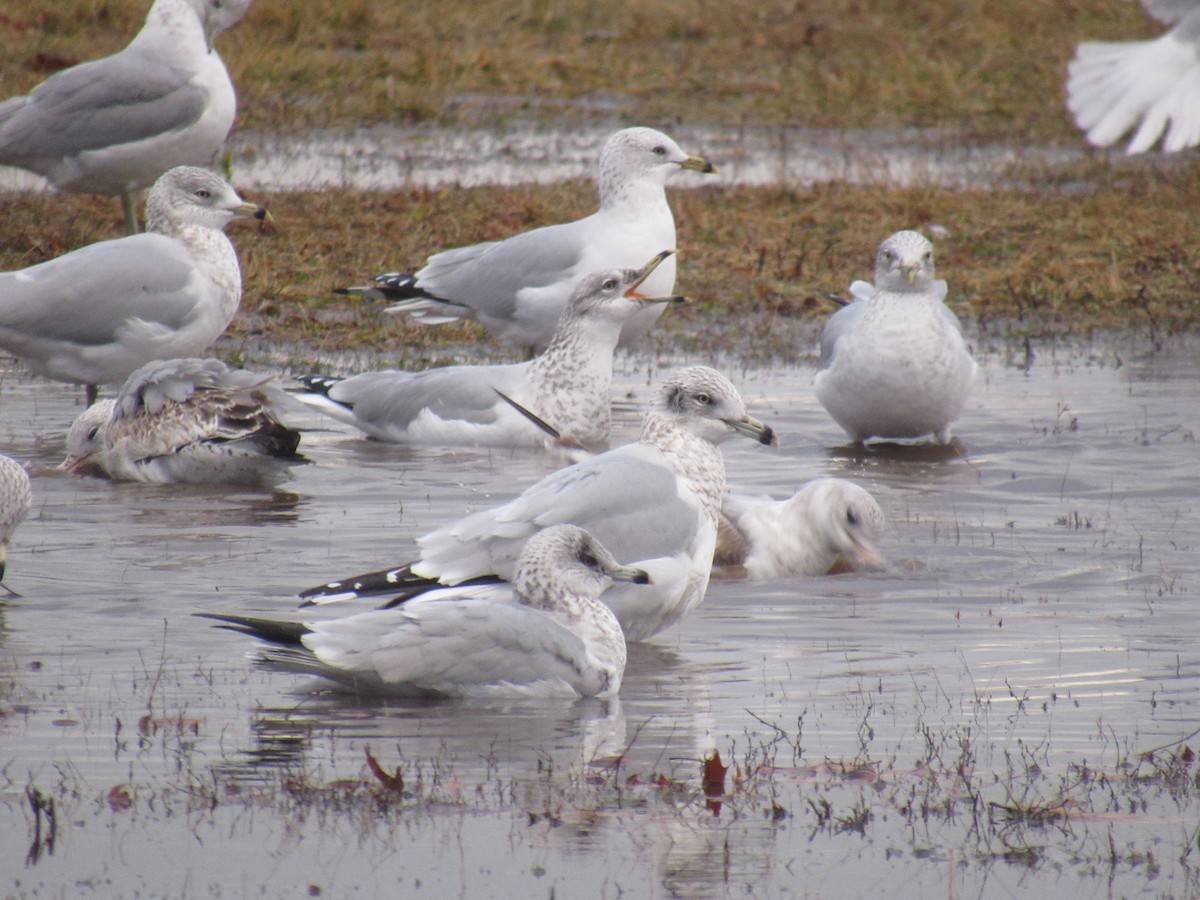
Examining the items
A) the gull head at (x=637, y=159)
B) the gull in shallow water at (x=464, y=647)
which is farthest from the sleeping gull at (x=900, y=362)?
the gull in shallow water at (x=464, y=647)

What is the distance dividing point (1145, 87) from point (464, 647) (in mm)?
4786

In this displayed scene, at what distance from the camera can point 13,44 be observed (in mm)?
20938

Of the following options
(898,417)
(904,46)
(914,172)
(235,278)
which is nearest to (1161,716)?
(898,417)

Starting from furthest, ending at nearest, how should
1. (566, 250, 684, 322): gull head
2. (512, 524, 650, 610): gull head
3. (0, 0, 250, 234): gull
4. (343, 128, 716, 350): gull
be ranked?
(0, 0, 250, 234): gull < (343, 128, 716, 350): gull < (566, 250, 684, 322): gull head < (512, 524, 650, 610): gull head

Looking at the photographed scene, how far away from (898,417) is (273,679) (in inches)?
180

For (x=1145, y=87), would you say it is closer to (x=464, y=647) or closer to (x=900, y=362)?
(x=900, y=362)

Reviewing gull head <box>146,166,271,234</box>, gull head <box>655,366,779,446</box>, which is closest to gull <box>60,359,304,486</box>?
gull head <box>146,166,271,234</box>

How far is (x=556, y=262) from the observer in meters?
11.2

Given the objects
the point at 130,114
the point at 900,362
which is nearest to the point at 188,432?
the point at 900,362

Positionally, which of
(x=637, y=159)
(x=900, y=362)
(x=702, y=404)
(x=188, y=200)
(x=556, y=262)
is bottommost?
(x=702, y=404)

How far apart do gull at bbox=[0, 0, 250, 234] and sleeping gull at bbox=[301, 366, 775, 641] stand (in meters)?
6.51

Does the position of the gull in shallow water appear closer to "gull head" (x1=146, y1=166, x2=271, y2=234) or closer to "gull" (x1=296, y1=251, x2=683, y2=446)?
"gull" (x1=296, y1=251, x2=683, y2=446)

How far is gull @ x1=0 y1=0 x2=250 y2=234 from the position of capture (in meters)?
12.5

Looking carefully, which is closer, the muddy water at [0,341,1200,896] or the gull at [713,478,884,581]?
the muddy water at [0,341,1200,896]
